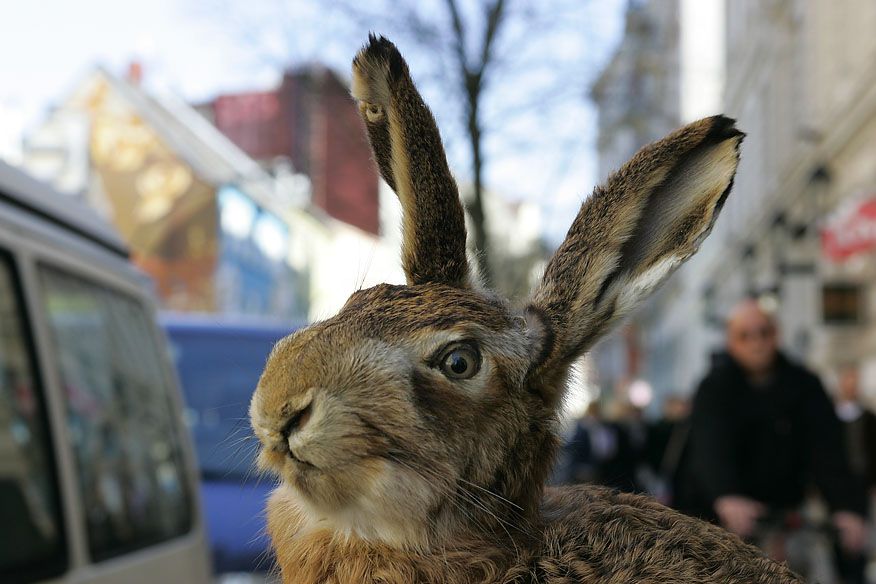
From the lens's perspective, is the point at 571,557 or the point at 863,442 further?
the point at 863,442

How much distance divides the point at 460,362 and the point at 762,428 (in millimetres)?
3839

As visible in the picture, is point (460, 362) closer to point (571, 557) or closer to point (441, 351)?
point (441, 351)

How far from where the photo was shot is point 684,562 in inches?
49.9

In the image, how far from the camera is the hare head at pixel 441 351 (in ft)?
4.35

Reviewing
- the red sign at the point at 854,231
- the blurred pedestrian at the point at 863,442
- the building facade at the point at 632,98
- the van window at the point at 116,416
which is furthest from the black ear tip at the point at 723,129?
the red sign at the point at 854,231

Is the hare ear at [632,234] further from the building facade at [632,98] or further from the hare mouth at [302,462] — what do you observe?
the hare mouth at [302,462]

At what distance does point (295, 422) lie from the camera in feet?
4.33

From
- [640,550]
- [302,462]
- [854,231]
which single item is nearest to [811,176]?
[854,231]

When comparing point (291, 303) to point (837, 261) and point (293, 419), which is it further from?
point (293, 419)

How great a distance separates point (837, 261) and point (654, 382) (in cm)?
3760

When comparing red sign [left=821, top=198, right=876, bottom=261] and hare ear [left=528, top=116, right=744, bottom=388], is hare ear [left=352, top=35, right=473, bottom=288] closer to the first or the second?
hare ear [left=528, top=116, right=744, bottom=388]

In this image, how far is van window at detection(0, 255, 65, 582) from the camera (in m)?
3.12

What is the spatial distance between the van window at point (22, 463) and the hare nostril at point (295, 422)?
2.07m

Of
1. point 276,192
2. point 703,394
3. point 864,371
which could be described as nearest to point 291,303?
point 276,192
